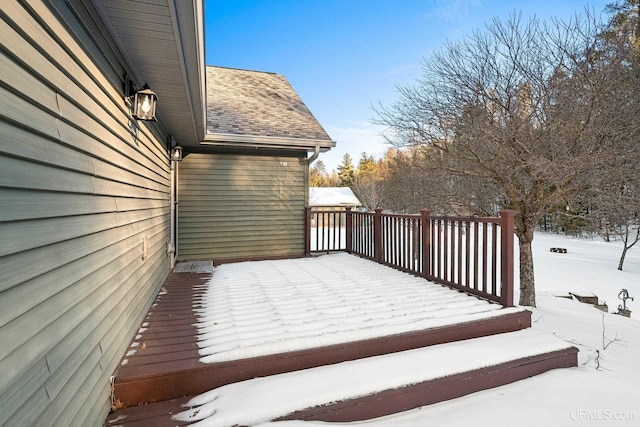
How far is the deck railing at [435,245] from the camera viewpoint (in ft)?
10.1

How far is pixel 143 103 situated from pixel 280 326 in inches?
84.0

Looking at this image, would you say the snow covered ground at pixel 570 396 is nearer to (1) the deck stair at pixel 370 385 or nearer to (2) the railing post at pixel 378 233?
(1) the deck stair at pixel 370 385

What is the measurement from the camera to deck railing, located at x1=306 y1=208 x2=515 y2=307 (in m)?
3.08

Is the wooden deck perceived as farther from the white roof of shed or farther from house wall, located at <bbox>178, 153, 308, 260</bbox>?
the white roof of shed

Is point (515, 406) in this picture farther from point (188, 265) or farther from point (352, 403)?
point (188, 265)

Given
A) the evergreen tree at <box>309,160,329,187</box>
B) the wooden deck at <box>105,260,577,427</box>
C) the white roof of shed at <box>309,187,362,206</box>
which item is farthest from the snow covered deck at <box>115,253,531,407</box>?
the evergreen tree at <box>309,160,329,187</box>

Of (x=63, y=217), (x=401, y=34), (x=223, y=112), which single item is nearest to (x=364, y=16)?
(x=401, y=34)

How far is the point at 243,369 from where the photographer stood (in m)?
1.99

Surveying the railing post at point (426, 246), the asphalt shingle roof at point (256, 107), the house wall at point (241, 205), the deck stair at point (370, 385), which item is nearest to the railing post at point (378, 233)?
the railing post at point (426, 246)

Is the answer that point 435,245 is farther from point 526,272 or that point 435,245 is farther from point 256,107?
point 256,107

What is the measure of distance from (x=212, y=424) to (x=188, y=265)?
399 cm

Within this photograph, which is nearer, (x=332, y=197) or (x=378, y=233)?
(x=378, y=233)

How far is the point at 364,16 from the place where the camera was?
9.31 m

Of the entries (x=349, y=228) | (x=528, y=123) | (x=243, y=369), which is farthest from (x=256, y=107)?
(x=243, y=369)
